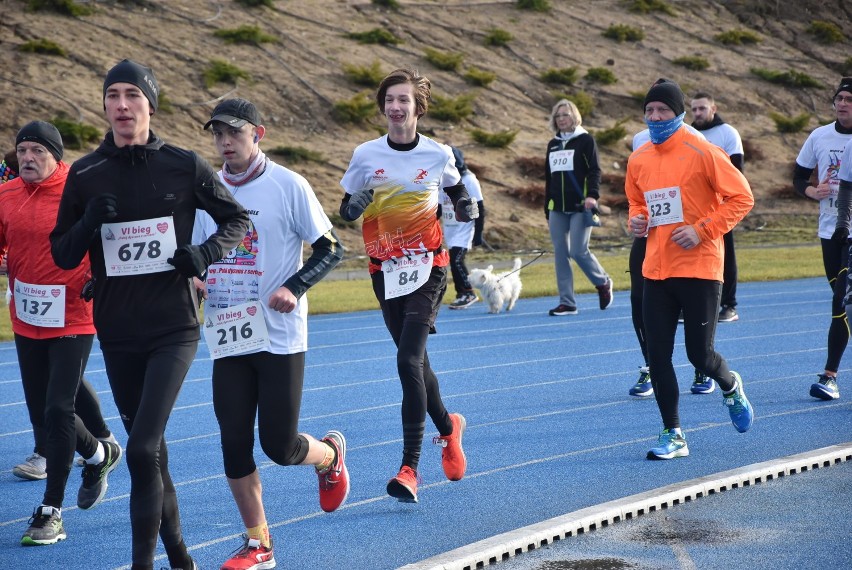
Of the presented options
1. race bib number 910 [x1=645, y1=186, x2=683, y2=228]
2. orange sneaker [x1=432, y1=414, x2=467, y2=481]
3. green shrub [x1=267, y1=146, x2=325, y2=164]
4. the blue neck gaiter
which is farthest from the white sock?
green shrub [x1=267, y1=146, x2=325, y2=164]

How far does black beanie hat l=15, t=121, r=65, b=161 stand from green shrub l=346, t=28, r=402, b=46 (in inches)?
1630

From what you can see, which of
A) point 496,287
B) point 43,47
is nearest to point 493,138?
point 43,47

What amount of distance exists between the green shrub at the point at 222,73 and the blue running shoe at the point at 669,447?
33.7m

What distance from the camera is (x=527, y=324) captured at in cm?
1473

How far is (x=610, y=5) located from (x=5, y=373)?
50242 mm

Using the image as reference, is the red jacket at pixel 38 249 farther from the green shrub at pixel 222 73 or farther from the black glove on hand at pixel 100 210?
the green shrub at pixel 222 73

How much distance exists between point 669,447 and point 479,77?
39415 mm

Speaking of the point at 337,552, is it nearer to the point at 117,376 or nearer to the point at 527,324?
the point at 117,376

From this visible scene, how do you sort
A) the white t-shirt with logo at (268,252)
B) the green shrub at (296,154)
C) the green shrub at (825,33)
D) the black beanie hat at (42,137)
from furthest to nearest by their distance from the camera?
the green shrub at (825,33)
the green shrub at (296,154)
the black beanie hat at (42,137)
the white t-shirt with logo at (268,252)

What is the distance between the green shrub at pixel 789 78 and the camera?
5244 centimetres

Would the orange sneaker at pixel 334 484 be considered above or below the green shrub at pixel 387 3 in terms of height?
above

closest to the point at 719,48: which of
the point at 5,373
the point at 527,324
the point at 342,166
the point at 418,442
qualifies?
the point at 342,166

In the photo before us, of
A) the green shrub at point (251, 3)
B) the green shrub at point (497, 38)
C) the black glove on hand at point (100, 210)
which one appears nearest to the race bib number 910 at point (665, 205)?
the black glove on hand at point (100, 210)

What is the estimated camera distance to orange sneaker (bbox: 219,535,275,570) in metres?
Answer: 5.08
